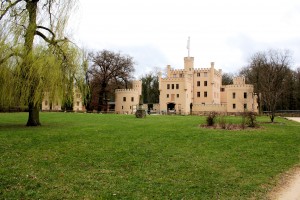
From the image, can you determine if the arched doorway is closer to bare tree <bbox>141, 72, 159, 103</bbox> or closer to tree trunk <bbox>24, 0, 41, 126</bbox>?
bare tree <bbox>141, 72, 159, 103</bbox>

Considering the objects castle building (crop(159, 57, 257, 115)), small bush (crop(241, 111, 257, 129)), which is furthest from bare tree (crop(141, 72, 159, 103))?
small bush (crop(241, 111, 257, 129))

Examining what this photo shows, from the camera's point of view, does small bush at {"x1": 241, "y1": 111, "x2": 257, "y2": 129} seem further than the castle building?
No

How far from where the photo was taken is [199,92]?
61.1 m

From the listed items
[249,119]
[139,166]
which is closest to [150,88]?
[249,119]

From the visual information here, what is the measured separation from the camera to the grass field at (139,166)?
22.6ft

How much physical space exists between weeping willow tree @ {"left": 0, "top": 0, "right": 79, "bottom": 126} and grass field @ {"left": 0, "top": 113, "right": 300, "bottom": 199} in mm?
2988

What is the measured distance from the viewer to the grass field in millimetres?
6875

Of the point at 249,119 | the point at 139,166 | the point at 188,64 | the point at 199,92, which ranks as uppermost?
the point at 188,64

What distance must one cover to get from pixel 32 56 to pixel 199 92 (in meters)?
48.3

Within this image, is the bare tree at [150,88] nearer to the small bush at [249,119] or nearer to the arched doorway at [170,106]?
the arched doorway at [170,106]

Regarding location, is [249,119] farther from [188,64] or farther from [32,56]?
[188,64]

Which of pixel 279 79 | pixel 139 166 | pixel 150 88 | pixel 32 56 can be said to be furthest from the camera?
pixel 150 88

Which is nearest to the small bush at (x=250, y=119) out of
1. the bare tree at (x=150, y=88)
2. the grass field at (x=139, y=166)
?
the grass field at (x=139, y=166)

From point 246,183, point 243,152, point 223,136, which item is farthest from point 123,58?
point 246,183
